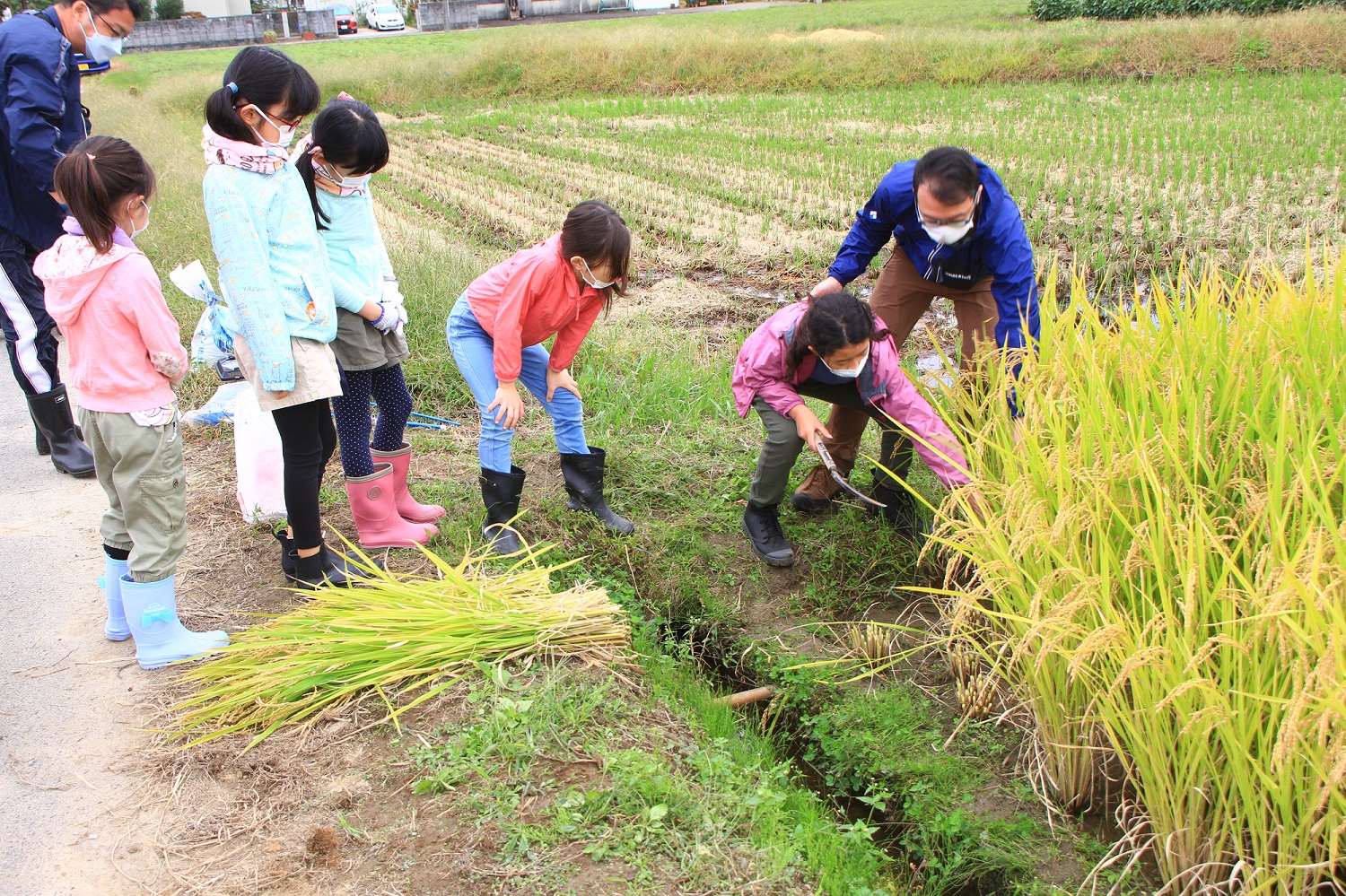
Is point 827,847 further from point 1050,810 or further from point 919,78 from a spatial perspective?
point 919,78

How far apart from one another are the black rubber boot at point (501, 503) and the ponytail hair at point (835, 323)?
1153 millimetres

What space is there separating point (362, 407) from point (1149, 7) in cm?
2290

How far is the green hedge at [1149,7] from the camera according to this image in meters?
18.0

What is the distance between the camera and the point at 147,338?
2.54 metres

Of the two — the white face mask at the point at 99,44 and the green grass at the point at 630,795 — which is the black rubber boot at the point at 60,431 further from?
the green grass at the point at 630,795

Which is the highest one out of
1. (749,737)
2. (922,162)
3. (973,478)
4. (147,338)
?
(922,162)

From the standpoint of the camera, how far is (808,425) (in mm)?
3105

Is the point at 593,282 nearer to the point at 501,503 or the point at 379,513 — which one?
the point at 501,503

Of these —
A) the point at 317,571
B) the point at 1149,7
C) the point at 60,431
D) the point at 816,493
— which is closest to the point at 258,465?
the point at 317,571

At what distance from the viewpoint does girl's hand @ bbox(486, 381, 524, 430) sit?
316 centimetres

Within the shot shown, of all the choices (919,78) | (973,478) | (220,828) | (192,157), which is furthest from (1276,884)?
(919,78)

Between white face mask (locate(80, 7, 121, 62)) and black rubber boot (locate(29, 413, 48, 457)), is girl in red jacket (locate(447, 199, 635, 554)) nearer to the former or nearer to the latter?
white face mask (locate(80, 7, 121, 62))

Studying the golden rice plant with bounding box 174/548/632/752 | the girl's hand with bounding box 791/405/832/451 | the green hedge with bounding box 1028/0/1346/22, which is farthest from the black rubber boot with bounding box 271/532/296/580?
the green hedge with bounding box 1028/0/1346/22

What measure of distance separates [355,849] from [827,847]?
3.61 feet
